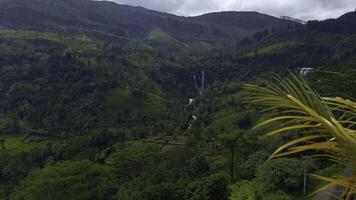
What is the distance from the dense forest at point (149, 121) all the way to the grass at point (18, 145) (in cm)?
39

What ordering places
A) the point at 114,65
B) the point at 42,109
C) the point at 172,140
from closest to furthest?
the point at 172,140 < the point at 42,109 < the point at 114,65

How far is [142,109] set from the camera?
4198 inches

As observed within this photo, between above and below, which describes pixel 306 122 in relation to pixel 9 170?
above

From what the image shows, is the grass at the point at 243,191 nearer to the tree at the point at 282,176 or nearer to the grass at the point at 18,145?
the tree at the point at 282,176

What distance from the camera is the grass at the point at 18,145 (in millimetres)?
80375

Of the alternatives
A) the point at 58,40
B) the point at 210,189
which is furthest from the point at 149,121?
the point at 58,40

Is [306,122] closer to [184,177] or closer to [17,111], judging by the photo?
[184,177]

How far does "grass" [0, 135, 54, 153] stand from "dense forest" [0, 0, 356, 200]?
0.39 meters

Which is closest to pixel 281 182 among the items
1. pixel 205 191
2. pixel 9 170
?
pixel 205 191

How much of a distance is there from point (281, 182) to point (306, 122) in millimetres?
32281

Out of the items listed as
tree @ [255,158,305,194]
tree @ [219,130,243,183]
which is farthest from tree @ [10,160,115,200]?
tree @ [255,158,305,194]

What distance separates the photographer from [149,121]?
325 feet

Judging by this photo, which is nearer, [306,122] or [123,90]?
[306,122]

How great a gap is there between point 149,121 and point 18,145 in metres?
28.8
